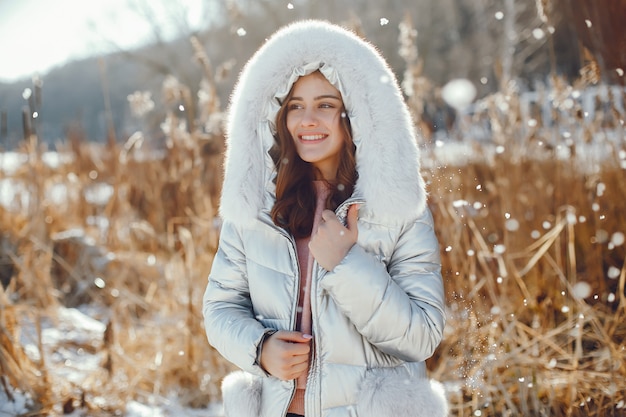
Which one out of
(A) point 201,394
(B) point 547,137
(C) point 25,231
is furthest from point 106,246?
(B) point 547,137

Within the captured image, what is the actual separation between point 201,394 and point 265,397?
115 centimetres

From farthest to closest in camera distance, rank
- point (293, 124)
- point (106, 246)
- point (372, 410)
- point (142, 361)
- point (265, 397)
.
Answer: point (106, 246) < point (142, 361) < point (293, 124) < point (265, 397) < point (372, 410)

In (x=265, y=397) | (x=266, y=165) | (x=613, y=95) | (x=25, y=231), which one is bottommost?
(x=265, y=397)

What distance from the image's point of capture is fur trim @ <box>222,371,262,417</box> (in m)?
1.48

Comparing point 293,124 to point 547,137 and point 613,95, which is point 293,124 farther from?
point 547,137

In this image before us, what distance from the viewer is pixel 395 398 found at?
4.43ft

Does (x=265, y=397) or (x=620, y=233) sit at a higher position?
(x=620, y=233)

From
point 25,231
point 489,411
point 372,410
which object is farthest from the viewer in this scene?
point 25,231

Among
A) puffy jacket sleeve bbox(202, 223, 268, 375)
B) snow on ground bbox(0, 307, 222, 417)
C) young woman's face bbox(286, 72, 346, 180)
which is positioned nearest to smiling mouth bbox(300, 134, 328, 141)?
young woman's face bbox(286, 72, 346, 180)

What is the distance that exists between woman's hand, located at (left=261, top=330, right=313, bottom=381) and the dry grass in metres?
0.88

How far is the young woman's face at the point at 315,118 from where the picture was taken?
155cm

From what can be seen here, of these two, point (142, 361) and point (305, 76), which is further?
point (142, 361)

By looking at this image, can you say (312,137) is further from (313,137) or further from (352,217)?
(352,217)

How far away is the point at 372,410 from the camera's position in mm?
1340
